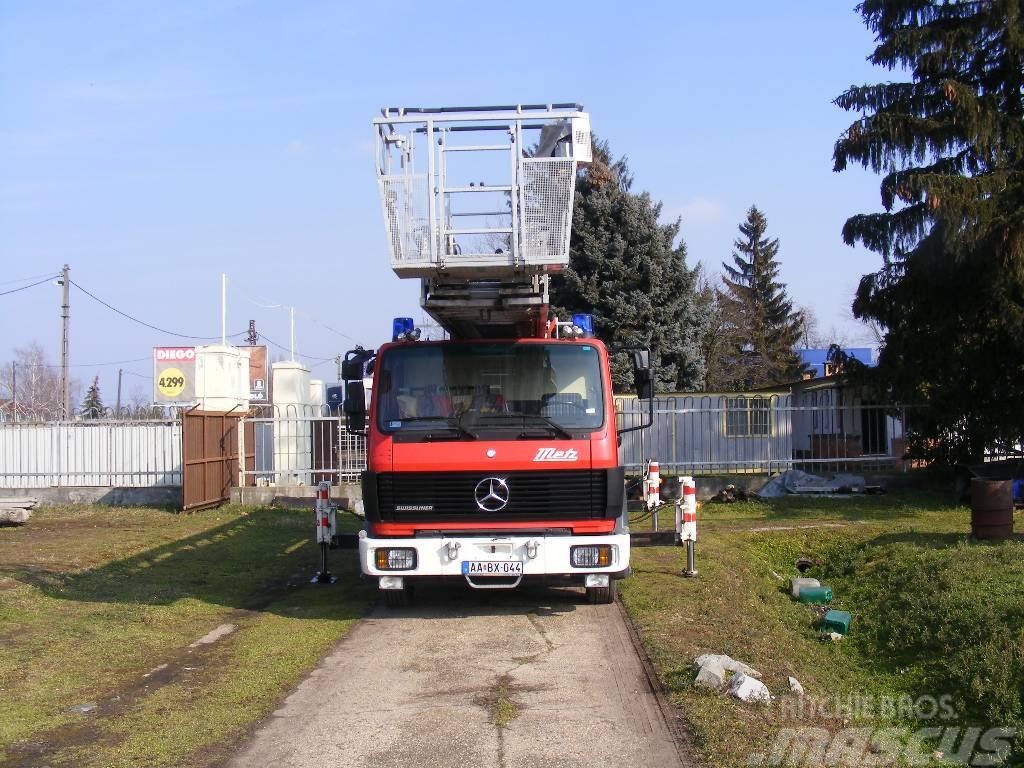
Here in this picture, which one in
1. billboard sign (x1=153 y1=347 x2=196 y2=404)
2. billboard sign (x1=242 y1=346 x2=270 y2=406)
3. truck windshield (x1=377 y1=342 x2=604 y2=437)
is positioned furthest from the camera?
billboard sign (x1=153 y1=347 x2=196 y2=404)

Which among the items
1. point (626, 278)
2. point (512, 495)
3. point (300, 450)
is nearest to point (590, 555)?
point (512, 495)

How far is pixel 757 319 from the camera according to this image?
55.3 metres

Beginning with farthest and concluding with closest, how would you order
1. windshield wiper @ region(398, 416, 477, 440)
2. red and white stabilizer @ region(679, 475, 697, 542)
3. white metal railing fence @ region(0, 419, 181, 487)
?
white metal railing fence @ region(0, 419, 181, 487) < red and white stabilizer @ region(679, 475, 697, 542) < windshield wiper @ region(398, 416, 477, 440)

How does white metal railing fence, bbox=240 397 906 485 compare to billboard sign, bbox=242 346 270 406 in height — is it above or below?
below

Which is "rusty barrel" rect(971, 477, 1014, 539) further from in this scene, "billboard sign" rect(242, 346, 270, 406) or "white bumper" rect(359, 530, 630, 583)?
"billboard sign" rect(242, 346, 270, 406)

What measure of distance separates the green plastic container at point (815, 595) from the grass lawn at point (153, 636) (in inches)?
192

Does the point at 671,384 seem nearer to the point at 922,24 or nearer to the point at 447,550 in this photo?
the point at 922,24

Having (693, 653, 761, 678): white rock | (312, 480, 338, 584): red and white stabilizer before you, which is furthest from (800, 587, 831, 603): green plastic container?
(312, 480, 338, 584): red and white stabilizer

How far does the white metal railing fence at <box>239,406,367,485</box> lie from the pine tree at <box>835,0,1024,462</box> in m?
10.7

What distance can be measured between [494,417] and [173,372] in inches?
1751

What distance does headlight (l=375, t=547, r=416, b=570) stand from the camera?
865cm

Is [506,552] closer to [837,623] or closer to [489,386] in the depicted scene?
[489,386]

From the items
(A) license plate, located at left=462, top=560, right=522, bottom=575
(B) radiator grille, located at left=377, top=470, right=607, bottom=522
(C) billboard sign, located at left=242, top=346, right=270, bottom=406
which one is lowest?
(A) license plate, located at left=462, top=560, right=522, bottom=575

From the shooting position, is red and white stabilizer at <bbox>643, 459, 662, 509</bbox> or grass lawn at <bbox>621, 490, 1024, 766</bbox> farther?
red and white stabilizer at <bbox>643, 459, 662, 509</bbox>
